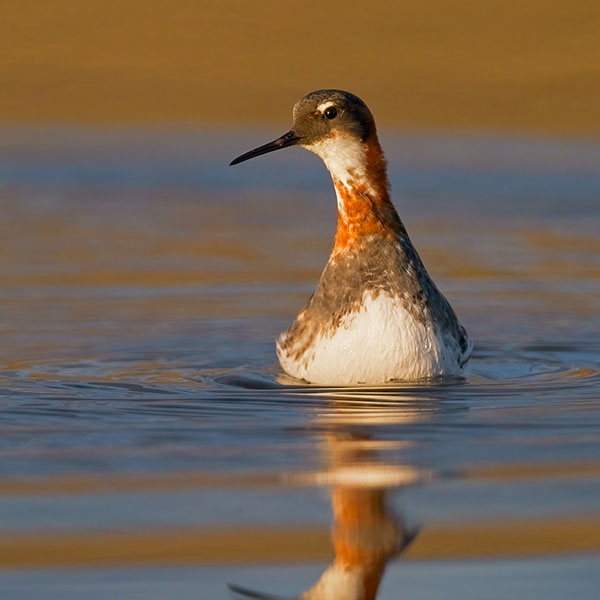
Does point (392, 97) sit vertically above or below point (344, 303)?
above

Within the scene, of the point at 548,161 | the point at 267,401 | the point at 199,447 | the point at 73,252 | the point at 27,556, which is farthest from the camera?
the point at 548,161

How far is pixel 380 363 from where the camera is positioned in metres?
8.80

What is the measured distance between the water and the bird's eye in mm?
1539

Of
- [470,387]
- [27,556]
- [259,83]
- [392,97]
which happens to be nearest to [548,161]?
[392,97]

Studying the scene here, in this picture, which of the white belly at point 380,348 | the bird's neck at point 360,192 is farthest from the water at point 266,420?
the bird's neck at point 360,192

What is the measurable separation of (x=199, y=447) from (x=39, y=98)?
15779 mm

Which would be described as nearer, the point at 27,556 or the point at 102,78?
the point at 27,556

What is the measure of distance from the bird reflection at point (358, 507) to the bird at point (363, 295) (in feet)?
2.42

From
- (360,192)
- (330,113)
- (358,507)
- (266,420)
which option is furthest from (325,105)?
(358,507)

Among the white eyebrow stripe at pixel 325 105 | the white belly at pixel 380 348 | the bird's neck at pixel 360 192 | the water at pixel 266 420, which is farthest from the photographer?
the white eyebrow stripe at pixel 325 105

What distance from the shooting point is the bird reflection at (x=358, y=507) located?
5.55 metres

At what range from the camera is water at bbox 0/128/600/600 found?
5719mm

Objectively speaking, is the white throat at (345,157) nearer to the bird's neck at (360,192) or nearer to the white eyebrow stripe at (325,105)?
the bird's neck at (360,192)

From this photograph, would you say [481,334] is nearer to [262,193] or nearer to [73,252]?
[73,252]
